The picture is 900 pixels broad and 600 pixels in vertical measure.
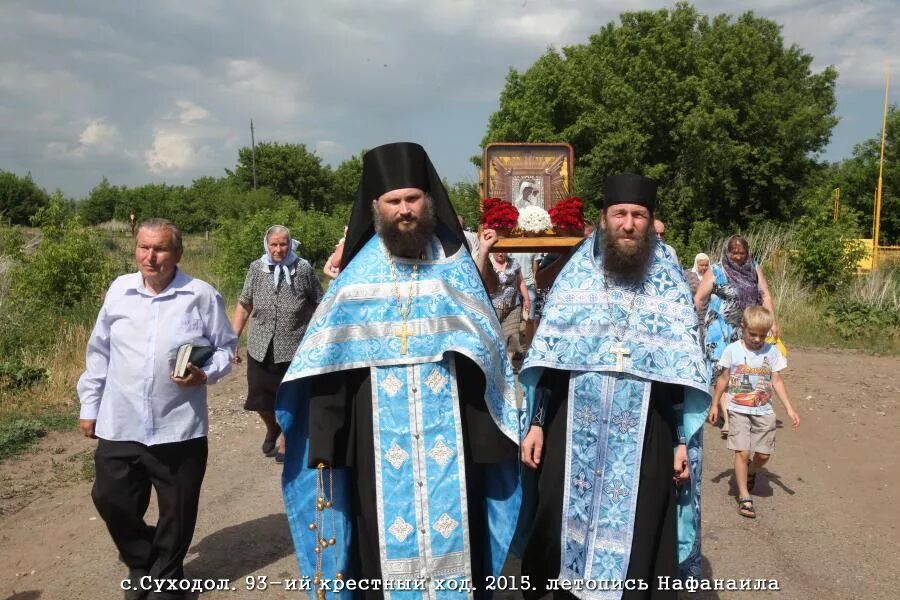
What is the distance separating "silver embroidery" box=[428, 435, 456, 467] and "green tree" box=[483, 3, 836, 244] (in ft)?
76.1

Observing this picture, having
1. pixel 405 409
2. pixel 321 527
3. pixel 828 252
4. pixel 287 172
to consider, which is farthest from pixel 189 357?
pixel 287 172

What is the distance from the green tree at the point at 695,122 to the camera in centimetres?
2519

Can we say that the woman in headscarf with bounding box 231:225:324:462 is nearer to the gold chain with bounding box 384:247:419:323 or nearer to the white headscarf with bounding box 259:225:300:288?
the white headscarf with bounding box 259:225:300:288

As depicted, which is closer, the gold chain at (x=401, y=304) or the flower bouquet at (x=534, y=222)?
the gold chain at (x=401, y=304)

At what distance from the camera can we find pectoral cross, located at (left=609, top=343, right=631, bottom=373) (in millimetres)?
3328

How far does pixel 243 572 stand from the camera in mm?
4367

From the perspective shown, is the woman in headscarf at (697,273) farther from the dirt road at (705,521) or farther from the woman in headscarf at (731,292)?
the dirt road at (705,521)

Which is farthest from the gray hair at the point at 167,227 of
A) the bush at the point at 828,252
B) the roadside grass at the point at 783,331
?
the bush at the point at 828,252

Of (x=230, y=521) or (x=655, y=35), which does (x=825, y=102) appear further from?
(x=230, y=521)

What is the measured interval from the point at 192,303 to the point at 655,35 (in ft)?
85.3

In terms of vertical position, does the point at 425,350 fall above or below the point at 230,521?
above

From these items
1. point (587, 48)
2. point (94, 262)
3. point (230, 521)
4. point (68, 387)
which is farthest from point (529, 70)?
point (230, 521)

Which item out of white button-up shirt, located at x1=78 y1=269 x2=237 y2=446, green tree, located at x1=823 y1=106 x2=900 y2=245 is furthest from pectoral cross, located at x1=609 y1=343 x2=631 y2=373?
green tree, located at x1=823 y1=106 x2=900 y2=245

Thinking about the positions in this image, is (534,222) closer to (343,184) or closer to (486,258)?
(486,258)
